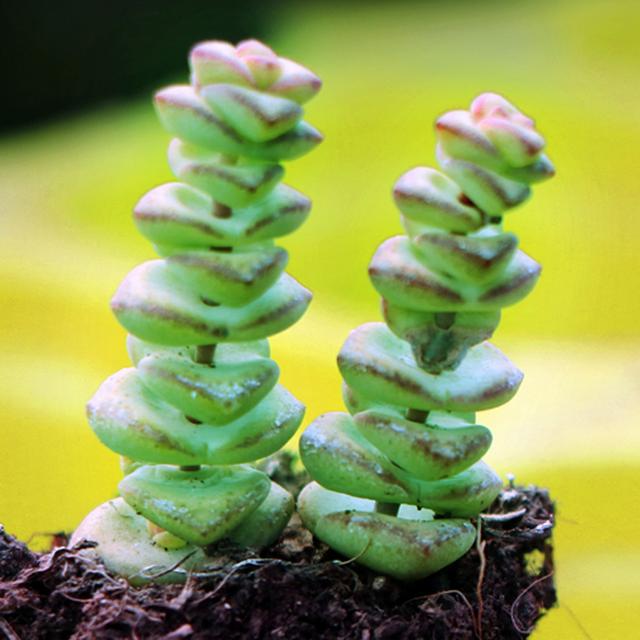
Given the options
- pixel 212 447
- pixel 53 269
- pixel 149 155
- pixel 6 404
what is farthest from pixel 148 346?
pixel 149 155

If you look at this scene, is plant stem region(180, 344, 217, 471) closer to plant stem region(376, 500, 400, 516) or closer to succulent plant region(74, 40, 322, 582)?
succulent plant region(74, 40, 322, 582)

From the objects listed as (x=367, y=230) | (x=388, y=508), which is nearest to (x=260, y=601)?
(x=388, y=508)

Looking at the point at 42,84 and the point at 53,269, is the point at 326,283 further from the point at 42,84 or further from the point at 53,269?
the point at 42,84

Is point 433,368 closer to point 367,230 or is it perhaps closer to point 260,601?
point 260,601

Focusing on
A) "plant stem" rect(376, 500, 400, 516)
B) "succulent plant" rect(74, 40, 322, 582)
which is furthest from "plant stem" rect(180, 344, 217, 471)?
"plant stem" rect(376, 500, 400, 516)

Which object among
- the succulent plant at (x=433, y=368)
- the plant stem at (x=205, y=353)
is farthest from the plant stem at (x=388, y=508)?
the plant stem at (x=205, y=353)

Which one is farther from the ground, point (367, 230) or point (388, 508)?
point (367, 230)
